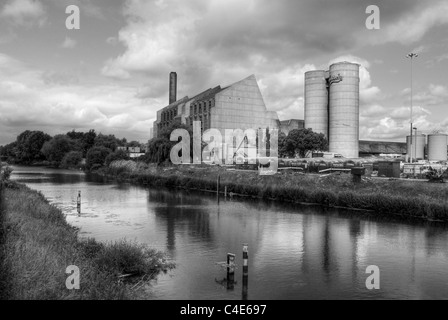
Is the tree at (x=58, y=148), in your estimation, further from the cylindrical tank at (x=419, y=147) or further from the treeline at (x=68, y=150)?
the cylindrical tank at (x=419, y=147)

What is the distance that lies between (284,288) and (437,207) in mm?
21750

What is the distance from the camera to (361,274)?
18.2 meters

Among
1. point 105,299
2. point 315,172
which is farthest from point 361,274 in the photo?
point 315,172

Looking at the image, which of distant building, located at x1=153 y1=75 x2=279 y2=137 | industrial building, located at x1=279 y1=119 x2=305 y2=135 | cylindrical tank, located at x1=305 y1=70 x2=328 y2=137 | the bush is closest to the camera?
the bush

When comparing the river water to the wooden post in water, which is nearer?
the wooden post in water

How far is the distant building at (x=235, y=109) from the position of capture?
4793 inches

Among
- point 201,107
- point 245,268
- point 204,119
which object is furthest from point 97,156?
point 245,268

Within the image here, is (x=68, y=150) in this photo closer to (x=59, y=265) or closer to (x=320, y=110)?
(x=320, y=110)

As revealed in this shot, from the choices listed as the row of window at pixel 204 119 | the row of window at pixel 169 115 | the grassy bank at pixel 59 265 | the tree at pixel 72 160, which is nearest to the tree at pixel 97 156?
the tree at pixel 72 160

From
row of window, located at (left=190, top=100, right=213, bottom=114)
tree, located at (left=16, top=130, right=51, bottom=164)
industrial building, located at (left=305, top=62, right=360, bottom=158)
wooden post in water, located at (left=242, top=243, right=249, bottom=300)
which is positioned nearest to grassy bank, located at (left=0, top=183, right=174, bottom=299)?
wooden post in water, located at (left=242, top=243, right=249, bottom=300)

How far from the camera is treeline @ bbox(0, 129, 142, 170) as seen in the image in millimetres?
109500

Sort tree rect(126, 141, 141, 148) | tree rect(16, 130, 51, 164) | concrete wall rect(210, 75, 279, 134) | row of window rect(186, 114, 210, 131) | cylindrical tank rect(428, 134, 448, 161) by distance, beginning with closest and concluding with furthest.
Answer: cylindrical tank rect(428, 134, 448, 161)
concrete wall rect(210, 75, 279, 134)
row of window rect(186, 114, 210, 131)
tree rect(16, 130, 51, 164)
tree rect(126, 141, 141, 148)

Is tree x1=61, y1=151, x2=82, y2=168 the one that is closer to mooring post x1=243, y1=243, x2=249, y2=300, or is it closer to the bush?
the bush

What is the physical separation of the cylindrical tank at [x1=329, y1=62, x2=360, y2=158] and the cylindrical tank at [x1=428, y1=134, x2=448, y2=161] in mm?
19535
